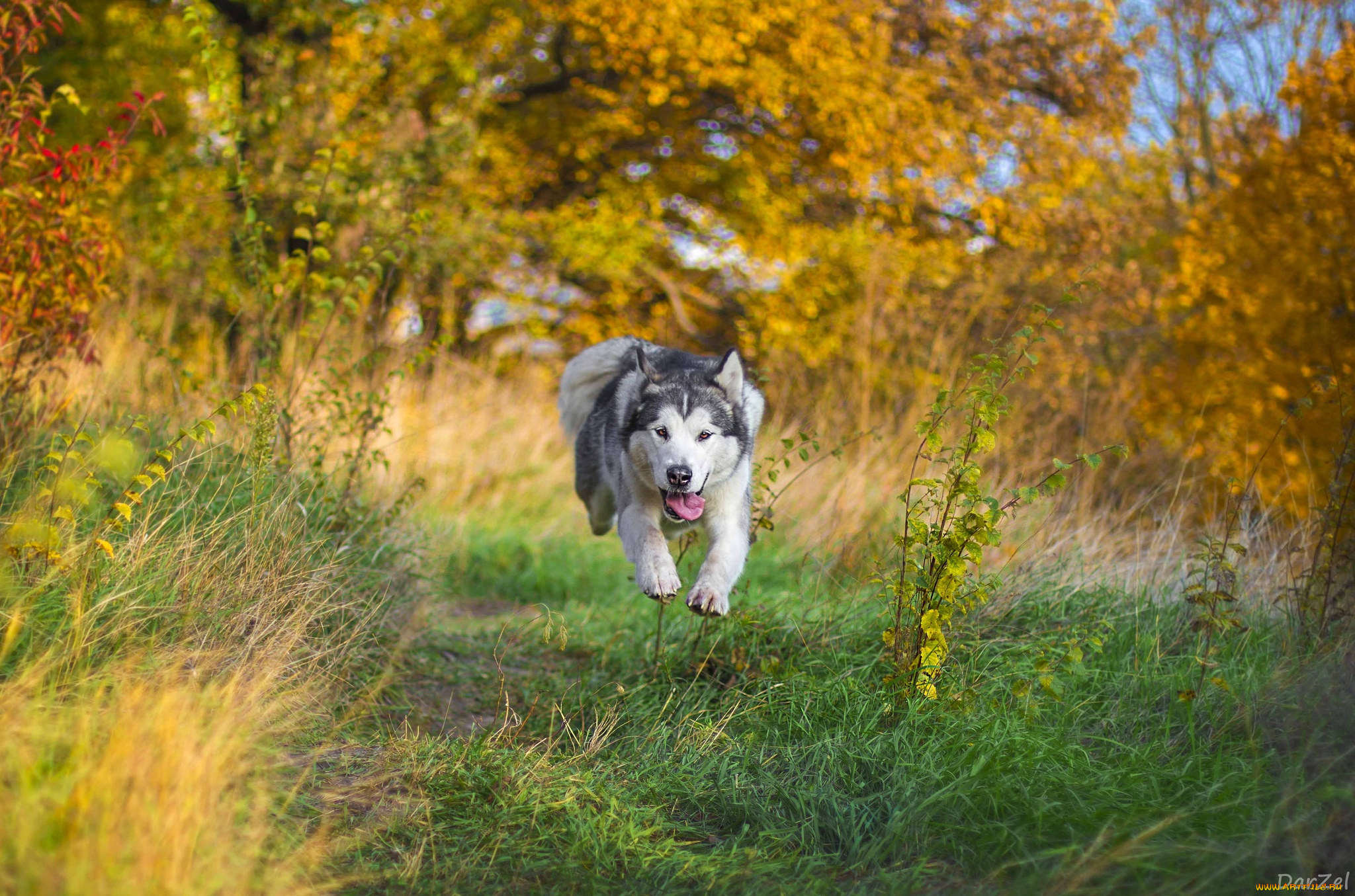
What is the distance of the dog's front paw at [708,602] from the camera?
3924 mm

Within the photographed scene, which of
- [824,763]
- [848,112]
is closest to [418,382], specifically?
[848,112]

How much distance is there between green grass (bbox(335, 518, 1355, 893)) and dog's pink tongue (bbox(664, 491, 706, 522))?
2.01ft

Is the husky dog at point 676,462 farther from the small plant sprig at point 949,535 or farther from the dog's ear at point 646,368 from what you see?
the small plant sprig at point 949,535

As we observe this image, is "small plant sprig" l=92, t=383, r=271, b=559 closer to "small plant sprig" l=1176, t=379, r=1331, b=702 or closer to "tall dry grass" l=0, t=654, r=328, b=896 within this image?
"tall dry grass" l=0, t=654, r=328, b=896

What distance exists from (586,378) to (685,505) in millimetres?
2283

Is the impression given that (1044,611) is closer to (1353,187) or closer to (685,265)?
(1353,187)

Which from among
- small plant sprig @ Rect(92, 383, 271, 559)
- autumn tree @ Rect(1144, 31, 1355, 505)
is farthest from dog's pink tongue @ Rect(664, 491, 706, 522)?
autumn tree @ Rect(1144, 31, 1355, 505)

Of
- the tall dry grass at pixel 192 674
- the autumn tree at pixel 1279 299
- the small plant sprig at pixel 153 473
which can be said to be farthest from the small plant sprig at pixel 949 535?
the autumn tree at pixel 1279 299

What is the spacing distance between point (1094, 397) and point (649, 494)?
5792mm

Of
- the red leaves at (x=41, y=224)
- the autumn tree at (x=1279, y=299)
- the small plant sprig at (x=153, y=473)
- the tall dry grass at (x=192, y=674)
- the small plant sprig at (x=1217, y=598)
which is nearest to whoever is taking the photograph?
the tall dry grass at (x=192, y=674)

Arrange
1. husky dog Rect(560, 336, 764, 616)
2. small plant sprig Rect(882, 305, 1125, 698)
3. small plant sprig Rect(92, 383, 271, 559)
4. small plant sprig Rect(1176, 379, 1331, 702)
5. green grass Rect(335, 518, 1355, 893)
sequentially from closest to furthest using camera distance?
green grass Rect(335, 518, 1355, 893) < small plant sprig Rect(92, 383, 271, 559) < small plant sprig Rect(882, 305, 1125, 698) < small plant sprig Rect(1176, 379, 1331, 702) < husky dog Rect(560, 336, 764, 616)

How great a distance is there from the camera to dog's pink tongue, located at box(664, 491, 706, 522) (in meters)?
4.27

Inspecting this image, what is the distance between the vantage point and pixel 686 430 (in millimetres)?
4527

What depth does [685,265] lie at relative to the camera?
15695mm
